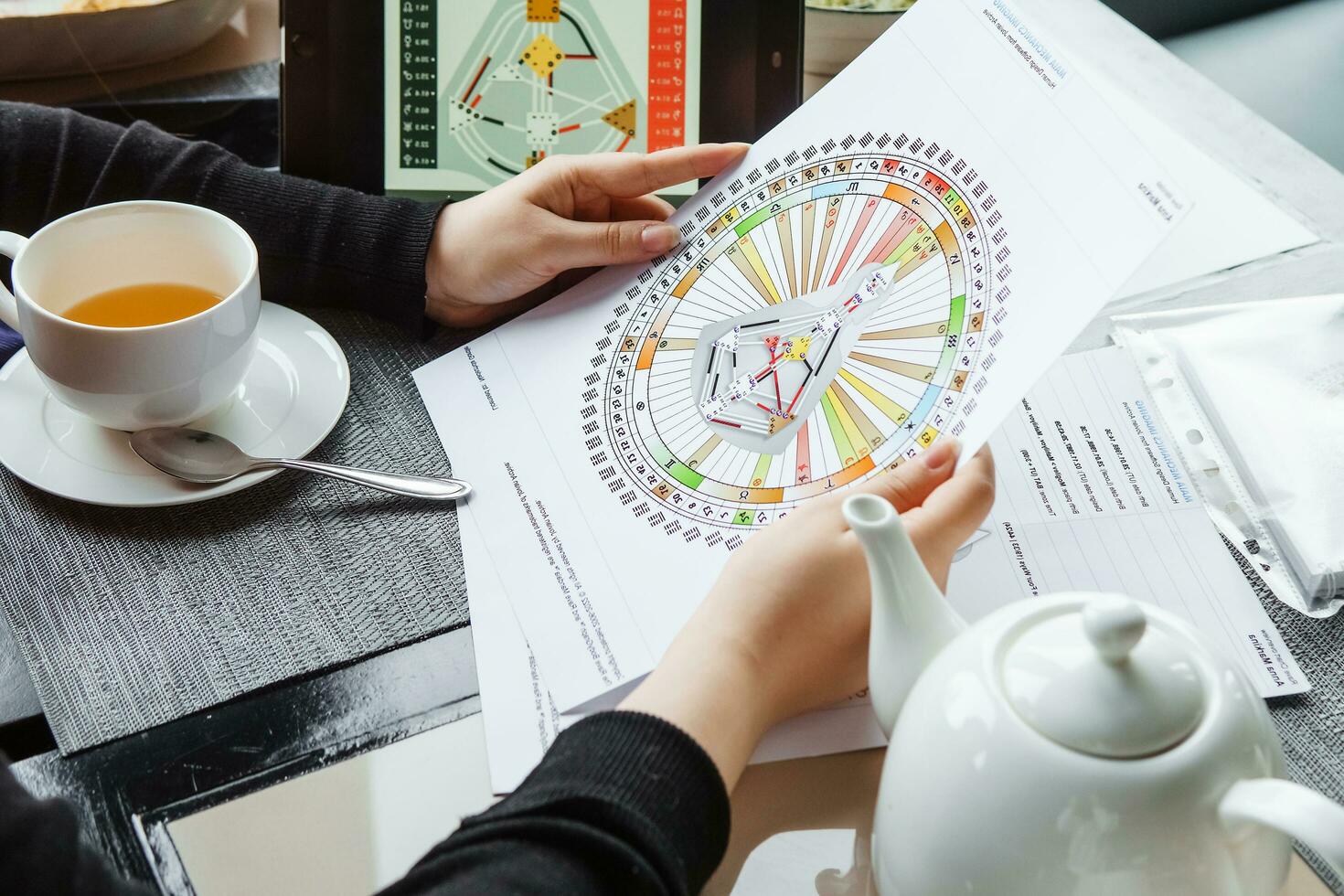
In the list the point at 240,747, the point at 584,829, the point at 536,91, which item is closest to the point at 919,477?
Answer: the point at 584,829

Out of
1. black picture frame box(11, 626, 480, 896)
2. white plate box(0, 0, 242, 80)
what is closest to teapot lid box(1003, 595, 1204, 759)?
black picture frame box(11, 626, 480, 896)

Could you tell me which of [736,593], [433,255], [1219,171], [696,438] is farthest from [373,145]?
[1219,171]

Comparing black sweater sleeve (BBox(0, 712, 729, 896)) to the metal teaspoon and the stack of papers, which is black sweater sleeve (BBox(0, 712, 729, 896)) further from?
the metal teaspoon

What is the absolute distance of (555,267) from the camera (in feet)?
2.47

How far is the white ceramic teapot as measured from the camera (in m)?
0.37

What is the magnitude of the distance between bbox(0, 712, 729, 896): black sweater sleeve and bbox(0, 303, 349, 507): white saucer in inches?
9.9

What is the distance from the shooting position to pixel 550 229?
Answer: 74 centimetres

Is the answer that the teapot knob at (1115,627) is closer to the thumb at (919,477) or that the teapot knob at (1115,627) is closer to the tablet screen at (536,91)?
the thumb at (919,477)

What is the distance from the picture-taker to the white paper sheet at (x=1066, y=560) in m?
0.55

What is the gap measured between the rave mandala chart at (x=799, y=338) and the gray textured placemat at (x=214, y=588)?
0.12 meters

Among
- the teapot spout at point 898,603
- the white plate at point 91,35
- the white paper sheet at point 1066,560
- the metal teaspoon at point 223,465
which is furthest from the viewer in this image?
→ the white plate at point 91,35

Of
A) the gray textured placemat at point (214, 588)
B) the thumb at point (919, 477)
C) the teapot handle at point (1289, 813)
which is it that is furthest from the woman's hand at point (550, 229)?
the teapot handle at point (1289, 813)

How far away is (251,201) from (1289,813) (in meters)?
0.73

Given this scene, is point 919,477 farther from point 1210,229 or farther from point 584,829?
point 1210,229
